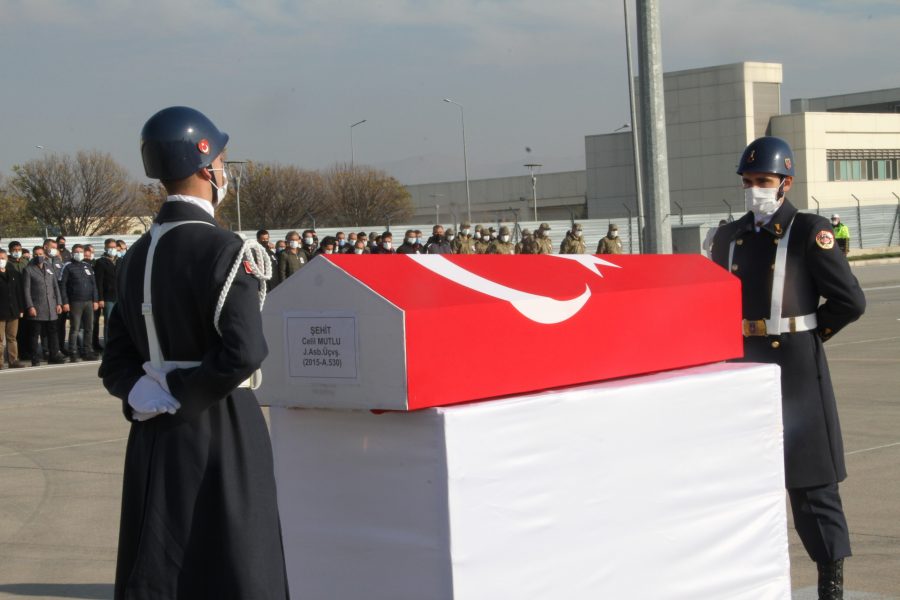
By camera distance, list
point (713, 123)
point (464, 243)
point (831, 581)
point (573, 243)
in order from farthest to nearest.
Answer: point (713, 123), point (573, 243), point (464, 243), point (831, 581)

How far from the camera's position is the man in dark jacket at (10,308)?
18266 mm

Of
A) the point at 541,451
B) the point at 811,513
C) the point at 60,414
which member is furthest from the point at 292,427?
the point at 60,414

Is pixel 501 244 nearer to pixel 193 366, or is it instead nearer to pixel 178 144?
pixel 178 144

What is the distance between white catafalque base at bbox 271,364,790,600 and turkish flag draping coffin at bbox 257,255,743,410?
0.29 feet

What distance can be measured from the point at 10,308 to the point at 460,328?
16.5 m

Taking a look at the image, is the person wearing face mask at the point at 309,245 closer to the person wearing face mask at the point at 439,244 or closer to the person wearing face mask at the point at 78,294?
the person wearing face mask at the point at 439,244

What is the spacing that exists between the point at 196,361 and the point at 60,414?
9.63 metres

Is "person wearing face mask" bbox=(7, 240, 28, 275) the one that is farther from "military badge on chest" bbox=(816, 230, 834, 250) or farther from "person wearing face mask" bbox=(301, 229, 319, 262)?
"military badge on chest" bbox=(816, 230, 834, 250)

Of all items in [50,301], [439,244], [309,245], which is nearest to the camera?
[50,301]

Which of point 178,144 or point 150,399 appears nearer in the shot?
point 150,399

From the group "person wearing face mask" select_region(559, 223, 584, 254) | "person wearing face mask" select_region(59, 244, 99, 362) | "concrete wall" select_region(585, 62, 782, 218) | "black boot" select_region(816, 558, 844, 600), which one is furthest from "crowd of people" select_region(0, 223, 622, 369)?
"concrete wall" select_region(585, 62, 782, 218)

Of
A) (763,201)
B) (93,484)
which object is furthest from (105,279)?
(763,201)

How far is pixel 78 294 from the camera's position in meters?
19.3

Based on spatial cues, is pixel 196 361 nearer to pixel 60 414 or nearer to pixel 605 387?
pixel 605 387
